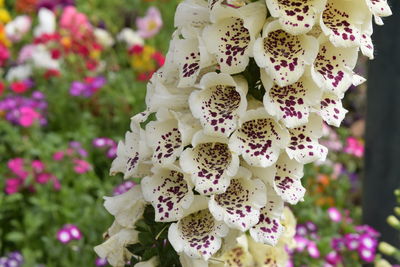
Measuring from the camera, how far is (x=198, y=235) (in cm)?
173

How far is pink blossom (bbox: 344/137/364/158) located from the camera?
4.13 meters

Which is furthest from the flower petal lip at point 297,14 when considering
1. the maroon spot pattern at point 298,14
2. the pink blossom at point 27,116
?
the pink blossom at point 27,116

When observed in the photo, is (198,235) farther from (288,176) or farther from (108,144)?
(108,144)

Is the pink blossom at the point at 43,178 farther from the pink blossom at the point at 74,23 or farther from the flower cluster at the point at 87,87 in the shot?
the pink blossom at the point at 74,23

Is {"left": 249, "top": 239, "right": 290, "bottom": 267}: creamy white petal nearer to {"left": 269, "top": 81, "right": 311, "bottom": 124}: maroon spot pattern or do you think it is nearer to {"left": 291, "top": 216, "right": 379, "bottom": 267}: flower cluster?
{"left": 291, "top": 216, "right": 379, "bottom": 267}: flower cluster

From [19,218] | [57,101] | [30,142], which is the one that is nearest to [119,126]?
[57,101]

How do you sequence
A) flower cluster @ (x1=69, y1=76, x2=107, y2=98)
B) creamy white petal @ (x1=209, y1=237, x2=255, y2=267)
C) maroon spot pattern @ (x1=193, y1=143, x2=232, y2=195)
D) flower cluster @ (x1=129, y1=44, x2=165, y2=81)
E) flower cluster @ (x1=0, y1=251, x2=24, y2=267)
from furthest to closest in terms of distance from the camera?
flower cluster @ (x1=129, y1=44, x2=165, y2=81), flower cluster @ (x1=69, y1=76, x2=107, y2=98), flower cluster @ (x1=0, y1=251, x2=24, y2=267), creamy white petal @ (x1=209, y1=237, x2=255, y2=267), maroon spot pattern @ (x1=193, y1=143, x2=232, y2=195)

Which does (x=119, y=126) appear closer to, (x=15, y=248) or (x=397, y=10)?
(x=15, y=248)

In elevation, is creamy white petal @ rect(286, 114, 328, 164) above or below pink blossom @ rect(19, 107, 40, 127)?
above

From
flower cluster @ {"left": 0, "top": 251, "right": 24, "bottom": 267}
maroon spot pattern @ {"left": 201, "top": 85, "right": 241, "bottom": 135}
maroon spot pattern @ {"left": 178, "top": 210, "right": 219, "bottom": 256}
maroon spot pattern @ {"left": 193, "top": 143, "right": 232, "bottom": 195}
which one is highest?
maroon spot pattern @ {"left": 201, "top": 85, "right": 241, "bottom": 135}

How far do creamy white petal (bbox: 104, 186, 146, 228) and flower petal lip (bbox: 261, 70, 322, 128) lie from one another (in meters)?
0.46

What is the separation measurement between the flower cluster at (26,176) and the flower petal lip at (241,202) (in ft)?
5.58

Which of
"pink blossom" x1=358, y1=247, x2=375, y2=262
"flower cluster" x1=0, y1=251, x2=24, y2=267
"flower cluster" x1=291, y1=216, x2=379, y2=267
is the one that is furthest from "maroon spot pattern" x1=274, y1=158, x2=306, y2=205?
"flower cluster" x1=0, y1=251, x2=24, y2=267

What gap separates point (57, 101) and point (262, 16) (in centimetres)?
265
